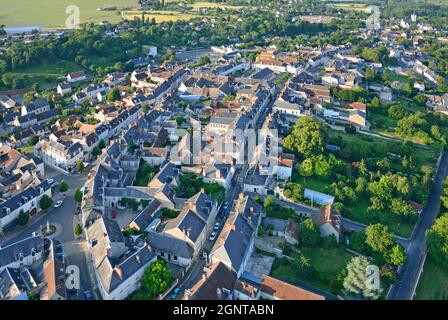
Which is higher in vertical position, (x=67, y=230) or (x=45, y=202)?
(x=45, y=202)

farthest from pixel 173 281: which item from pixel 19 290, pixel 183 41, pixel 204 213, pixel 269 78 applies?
pixel 183 41

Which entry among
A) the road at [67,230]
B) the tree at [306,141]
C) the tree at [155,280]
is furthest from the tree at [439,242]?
the road at [67,230]

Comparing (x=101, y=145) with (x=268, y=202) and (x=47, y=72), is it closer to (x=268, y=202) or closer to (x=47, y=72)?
(x=268, y=202)

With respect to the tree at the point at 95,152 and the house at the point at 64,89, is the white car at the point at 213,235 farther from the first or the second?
the house at the point at 64,89

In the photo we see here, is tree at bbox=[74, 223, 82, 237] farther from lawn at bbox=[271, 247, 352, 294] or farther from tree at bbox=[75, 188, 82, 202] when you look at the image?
lawn at bbox=[271, 247, 352, 294]

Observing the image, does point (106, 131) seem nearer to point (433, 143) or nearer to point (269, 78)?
point (269, 78)

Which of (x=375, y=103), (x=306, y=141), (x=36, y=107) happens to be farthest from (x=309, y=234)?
(x=36, y=107)
